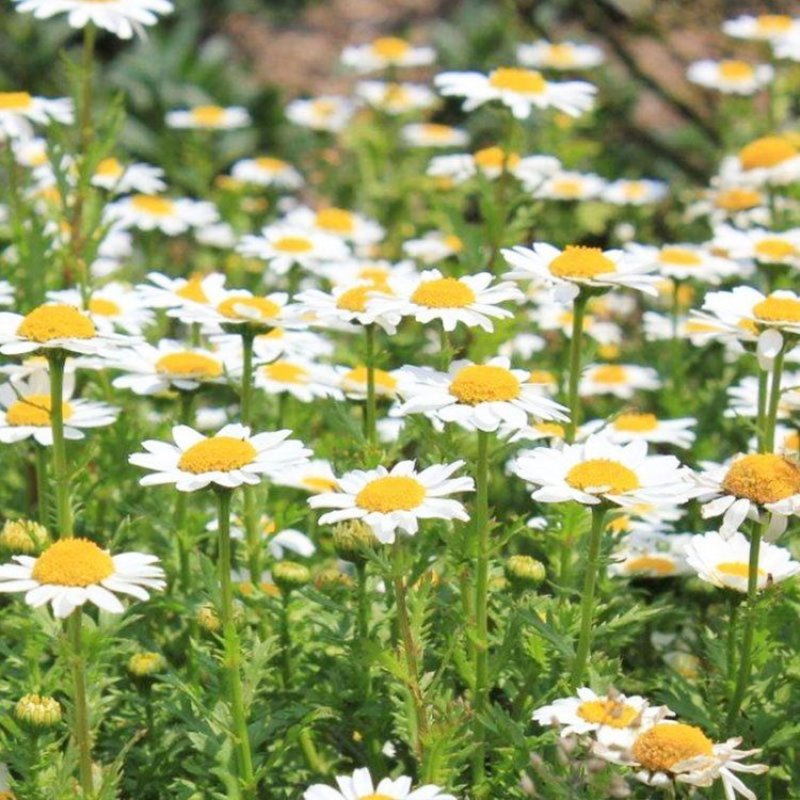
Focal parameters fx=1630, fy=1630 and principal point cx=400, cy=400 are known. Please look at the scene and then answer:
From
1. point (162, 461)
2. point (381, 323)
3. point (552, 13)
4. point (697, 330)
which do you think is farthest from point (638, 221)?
point (162, 461)

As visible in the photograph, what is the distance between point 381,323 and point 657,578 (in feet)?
2.92

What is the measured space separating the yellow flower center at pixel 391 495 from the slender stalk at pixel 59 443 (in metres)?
0.54

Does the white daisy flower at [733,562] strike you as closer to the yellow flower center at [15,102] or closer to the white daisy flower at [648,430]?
the white daisy flower at [648,430]

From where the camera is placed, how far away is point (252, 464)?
8.50ft

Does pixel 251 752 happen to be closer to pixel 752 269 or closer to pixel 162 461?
pixel 162 461

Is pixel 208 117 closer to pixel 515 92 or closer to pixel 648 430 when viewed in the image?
pixel 515 92

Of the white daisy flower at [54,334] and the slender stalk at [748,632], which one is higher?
the white daisy flower at [54,334]

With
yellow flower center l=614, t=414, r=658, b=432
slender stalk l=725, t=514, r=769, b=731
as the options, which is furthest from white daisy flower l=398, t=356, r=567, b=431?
yellow flower center l=614, t=414, r=658, b=432

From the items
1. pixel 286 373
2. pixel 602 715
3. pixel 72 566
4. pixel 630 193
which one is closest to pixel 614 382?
pixel 286 373

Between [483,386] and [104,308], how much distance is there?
153 centimetres

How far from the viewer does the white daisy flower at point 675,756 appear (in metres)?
2.29

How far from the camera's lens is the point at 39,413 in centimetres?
323

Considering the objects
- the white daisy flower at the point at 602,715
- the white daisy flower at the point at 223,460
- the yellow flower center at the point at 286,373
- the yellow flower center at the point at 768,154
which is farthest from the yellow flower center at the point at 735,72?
the white daisy flower at the point at 602,715

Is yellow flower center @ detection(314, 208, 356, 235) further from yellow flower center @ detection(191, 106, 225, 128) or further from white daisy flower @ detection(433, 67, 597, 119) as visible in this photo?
yellow flower center @ detection(191, 106, 225, 128)
